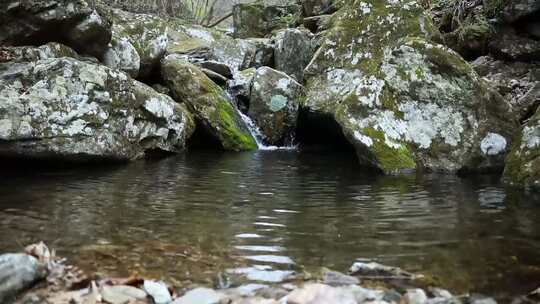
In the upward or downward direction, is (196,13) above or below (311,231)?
above

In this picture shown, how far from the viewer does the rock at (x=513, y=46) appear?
38.2 ft

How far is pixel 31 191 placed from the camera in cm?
666

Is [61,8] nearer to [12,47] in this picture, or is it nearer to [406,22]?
[12,47]

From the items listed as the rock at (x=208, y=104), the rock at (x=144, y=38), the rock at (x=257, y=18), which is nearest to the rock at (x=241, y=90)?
the rock at (x=208, y=104)

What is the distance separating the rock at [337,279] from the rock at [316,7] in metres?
18.4

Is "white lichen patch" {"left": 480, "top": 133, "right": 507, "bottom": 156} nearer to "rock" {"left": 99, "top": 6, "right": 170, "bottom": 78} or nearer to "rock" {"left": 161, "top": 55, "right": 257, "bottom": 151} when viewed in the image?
"rock" {"left": 161, "top": 55, "right": 257, "bottom": 151}

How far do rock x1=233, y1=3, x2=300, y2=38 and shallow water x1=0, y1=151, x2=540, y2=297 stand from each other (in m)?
15.4

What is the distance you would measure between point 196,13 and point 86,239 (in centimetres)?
2533


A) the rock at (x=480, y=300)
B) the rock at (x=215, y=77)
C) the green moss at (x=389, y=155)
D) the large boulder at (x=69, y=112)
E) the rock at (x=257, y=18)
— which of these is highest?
the rock at (x=257, y=18)

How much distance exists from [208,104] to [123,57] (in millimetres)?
2265

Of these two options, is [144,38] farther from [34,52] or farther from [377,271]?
[377,271]

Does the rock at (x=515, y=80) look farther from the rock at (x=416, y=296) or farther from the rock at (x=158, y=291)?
the rock at (x=158, y=291)

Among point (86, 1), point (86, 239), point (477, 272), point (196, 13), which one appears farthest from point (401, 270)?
point (196, 13)

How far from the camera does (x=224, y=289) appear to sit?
139 inches
